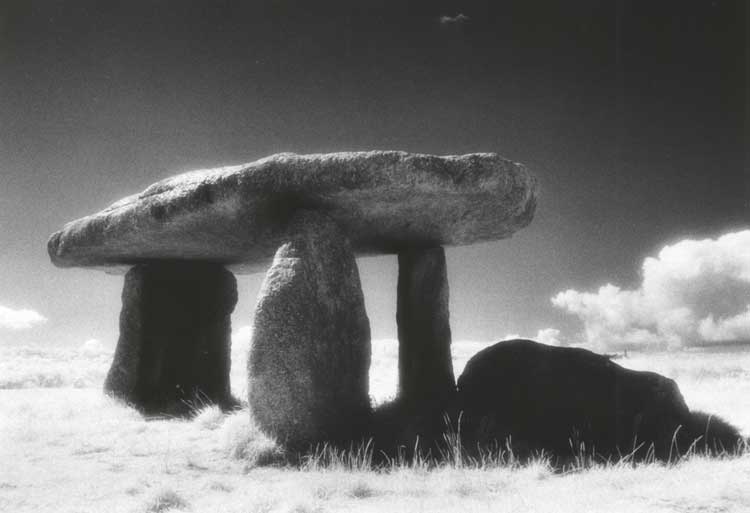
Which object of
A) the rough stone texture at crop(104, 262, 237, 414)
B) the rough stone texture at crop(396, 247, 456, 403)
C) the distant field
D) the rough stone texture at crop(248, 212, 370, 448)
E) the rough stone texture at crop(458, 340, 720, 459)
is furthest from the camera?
the rough stone texture at crop(104, 262, 237, 414)

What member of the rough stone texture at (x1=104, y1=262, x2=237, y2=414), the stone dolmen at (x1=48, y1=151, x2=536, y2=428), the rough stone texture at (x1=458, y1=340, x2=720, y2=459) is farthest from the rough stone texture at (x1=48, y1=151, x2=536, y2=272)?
the rough stone texture at (x1=458, y1=340, x2=720, y2=459)

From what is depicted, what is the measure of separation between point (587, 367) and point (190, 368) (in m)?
5.73

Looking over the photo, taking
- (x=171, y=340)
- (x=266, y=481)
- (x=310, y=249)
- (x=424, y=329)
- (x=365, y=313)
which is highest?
(x=310, y=249)

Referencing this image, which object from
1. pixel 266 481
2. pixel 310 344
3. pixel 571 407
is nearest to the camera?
pixel 266 481

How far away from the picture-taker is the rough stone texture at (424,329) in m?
7.49

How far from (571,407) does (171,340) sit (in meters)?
5.83

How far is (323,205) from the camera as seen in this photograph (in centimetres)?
609

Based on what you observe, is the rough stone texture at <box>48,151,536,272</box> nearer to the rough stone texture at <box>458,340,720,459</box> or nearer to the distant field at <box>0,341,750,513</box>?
the rough stone texture at <box>458,340,720,459</box>

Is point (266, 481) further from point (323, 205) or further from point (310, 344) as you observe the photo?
point (323, 205)

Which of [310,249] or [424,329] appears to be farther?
[424,329]

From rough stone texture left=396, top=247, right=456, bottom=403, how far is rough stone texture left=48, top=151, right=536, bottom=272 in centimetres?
36

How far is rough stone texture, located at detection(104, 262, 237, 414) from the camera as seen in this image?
8883 mm

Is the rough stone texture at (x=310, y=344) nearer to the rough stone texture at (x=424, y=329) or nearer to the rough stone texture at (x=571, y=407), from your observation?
the rough stone texture at (x=571, y=407)

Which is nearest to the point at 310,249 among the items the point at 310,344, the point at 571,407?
the point at 310,344
